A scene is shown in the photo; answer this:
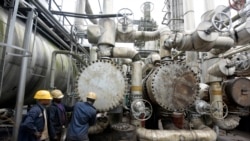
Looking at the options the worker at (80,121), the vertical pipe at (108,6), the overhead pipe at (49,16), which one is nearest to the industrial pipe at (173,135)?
the worker at (80,121)

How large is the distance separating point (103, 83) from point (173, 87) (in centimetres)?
133

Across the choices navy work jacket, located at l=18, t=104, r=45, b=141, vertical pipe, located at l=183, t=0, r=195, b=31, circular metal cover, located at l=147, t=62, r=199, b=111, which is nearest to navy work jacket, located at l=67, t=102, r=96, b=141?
navy work jacket, located at l=18, t=104, r=45, b=141

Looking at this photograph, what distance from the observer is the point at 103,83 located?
139 inches

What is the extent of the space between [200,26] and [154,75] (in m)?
1.20

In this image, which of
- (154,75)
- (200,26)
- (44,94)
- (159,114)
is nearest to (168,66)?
(154,75)

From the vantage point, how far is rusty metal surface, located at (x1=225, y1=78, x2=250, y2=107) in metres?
4.33

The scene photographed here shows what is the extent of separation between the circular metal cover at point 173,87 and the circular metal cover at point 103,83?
2.17 ft

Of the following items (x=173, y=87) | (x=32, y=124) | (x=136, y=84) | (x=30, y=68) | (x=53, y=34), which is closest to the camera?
(x=32, y=124)

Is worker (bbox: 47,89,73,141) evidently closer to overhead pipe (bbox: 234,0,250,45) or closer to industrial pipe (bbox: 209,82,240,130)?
industrial pipe (bbox: 209,82,240,130)

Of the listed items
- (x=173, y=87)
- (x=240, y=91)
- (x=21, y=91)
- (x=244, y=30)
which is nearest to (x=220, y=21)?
(x=244, y=30)

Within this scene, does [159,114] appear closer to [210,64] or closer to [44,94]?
[210,64]

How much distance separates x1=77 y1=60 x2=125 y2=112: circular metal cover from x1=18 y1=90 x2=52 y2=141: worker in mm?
1043

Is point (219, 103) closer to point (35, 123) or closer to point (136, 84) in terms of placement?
point (136, 84)

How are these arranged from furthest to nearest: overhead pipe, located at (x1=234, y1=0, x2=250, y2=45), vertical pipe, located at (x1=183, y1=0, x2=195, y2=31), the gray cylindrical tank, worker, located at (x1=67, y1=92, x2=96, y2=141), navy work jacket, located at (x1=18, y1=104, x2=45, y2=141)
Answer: vertical pipe, located at (x1=183, y1=0, x2=195, y2=31)
overhead pipe, located at (x1=234, y1=0, x2=250, y2=45)
worker, located at (x1=67, y1=92, x2=96, y2=141)
the gray cylindrical tank
navy work jacket, located at (x1=18, y1=104, x2=45, y2=141)
